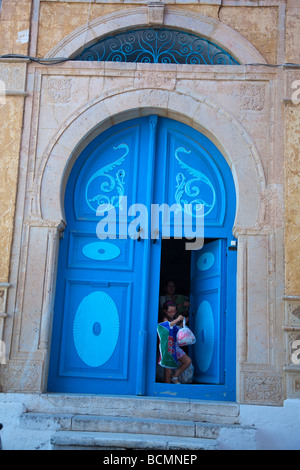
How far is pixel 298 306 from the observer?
6395 mm

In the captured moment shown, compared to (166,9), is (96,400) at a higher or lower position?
lower

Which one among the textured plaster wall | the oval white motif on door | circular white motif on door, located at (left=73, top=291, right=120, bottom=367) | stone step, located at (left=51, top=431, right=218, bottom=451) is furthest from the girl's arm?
the textured plaster wall

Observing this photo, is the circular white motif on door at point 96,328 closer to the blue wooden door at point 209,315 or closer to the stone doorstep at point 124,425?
the stone doorstep at point 124,425

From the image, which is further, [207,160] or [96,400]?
[207,160]

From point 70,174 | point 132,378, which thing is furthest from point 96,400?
point 70,174

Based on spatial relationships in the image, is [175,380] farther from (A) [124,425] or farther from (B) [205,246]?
(B) [205,246]

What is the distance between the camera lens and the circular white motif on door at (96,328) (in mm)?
6703

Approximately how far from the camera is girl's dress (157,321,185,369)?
21.9 feet

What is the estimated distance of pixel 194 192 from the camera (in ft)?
23.3

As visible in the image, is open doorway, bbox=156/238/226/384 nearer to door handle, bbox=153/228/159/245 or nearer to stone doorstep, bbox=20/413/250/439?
door handle, bbox=153/228/159/245

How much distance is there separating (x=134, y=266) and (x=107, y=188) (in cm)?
97
